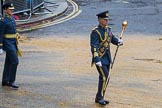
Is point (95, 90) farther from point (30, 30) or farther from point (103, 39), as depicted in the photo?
point (30, 30)

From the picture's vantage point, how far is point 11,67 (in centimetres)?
1071

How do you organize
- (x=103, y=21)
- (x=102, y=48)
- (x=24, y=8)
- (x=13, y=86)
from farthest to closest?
1. (x=24, y=8)
2. (x=13, y=86)
3. (x=102, y=48)
4. (x=103, y=21)

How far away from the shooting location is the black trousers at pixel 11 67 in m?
10.7

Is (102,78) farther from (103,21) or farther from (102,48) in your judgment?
(103,21)

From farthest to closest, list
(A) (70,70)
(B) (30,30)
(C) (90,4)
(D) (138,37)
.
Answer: (C) (90,4)
(B) (30,30)
(D) (138,37)
(A) (70,70)

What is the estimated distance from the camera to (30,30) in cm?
1941

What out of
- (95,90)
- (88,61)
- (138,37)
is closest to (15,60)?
(95,90)

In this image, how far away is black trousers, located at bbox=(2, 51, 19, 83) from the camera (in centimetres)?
1066

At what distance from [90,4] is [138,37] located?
9.55 meters

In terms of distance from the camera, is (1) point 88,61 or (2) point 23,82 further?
(1) point 88,61

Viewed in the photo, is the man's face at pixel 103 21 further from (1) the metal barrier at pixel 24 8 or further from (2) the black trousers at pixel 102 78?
(1) the metal barrier at pixel 24 8

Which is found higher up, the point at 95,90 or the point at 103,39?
the point at 103,39

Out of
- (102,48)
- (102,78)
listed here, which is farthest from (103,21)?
(102,78)

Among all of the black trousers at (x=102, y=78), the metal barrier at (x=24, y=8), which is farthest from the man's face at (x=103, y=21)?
the metal barrier at (x=24, y=8)
